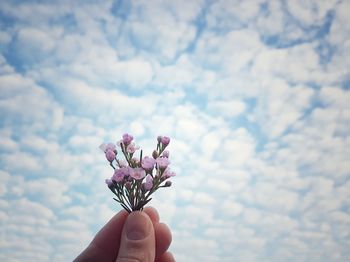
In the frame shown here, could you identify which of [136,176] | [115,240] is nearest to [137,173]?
Answer: [136,176]

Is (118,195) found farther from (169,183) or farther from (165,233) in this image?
(165,233)

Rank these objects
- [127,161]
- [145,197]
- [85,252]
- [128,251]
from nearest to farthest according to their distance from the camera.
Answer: [128,251] < [145,197] < [127,161] < [85,252]

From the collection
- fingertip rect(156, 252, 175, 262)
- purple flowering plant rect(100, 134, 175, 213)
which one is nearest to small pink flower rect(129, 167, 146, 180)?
purple flowering plant rect(100, 134, 175, 213)

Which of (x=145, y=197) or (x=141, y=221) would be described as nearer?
(x=141, y=221)

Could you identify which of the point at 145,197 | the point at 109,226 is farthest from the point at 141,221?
the point at 109,226

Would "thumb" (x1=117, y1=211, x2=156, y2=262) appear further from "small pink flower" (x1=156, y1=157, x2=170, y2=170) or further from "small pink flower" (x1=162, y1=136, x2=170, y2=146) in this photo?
"small pink flower" (x1=162, y1=136, x2=170, y2=146)

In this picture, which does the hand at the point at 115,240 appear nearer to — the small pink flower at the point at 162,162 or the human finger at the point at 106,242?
the human finger at the point at 106,242
